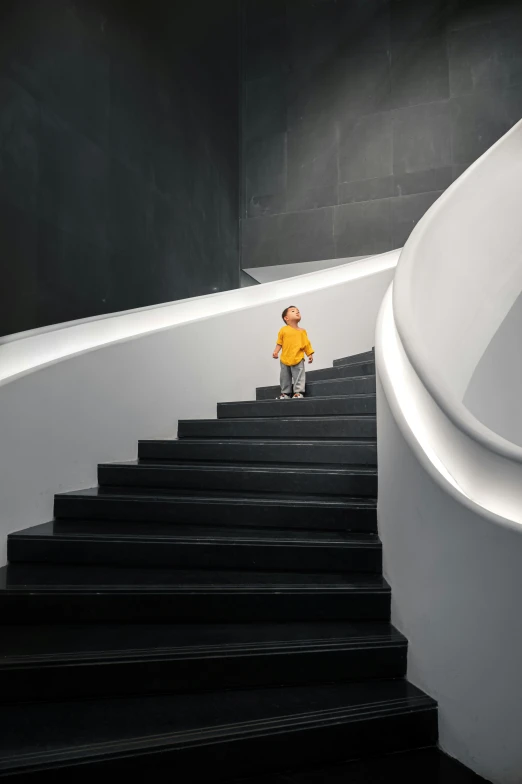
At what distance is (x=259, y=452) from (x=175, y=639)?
129 centimetres

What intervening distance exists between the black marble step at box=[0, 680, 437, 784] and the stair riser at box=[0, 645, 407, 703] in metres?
0.03

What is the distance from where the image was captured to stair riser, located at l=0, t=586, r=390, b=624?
7.74ft

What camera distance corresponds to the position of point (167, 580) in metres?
2.46

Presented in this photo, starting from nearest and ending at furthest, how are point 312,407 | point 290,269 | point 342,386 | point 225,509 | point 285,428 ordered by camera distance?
point 225,509, point 285,428, point 312,407, point 342,386, point 290,269

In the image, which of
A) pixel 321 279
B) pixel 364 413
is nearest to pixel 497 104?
pixel 321 279

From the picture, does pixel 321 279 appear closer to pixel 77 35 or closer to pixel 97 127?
pixel 97 127

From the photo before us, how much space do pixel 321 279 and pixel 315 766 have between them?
4.19 metres

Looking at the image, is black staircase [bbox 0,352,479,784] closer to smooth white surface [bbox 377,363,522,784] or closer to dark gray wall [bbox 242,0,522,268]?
smooth white surface [bbox 377,363,522,784]

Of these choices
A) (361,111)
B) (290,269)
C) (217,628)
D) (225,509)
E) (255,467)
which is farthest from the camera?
(290,269)

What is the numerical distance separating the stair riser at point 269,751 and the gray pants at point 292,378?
253 centimetres

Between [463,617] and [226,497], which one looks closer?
[463,617]

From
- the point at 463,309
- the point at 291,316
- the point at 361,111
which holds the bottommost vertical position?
the point at 463,309

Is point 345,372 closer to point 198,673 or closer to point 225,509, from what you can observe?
point 225,509

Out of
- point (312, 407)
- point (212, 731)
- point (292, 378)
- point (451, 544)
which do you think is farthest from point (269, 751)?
point (292, 378)
